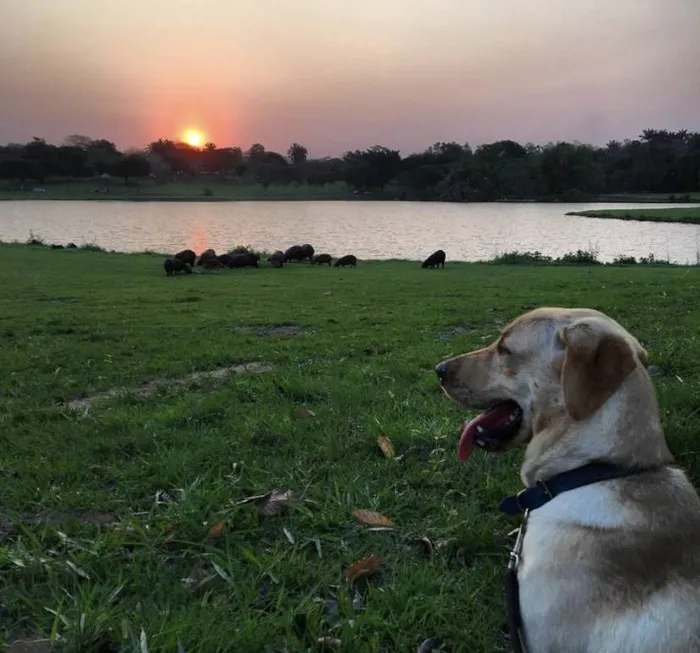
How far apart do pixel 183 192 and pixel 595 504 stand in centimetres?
15714

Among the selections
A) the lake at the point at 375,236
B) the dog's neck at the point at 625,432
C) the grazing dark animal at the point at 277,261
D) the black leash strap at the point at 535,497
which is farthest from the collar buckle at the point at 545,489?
the lake at the point at 375,236

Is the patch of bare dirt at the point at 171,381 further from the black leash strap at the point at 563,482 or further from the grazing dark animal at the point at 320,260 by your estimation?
the grazing dark animal at the point at 320,260

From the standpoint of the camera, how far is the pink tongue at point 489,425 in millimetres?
3490

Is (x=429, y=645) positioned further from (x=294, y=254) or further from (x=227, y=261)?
(x=294, y=254)

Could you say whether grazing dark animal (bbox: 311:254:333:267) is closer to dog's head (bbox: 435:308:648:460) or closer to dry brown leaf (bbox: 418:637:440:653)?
dog's head (bbox: 435:308:648:460)

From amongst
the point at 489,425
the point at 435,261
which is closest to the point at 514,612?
the point at 489,425

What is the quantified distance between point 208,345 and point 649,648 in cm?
813

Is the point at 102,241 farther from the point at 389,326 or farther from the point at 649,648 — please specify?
the point at 649,648

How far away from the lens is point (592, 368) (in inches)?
108

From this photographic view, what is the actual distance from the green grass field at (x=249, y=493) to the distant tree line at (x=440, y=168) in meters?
132

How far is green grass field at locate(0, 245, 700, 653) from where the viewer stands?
2986mm

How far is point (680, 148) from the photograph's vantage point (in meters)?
138

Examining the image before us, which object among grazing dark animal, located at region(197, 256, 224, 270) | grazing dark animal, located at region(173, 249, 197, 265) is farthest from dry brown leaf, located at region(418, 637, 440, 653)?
grazing dark animal, located at region(197, 256, 224, 270)

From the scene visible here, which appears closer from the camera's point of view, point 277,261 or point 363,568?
point 363,568
